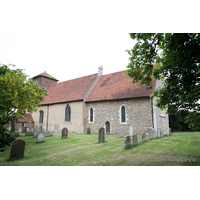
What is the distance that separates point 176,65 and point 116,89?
1167 centimetres

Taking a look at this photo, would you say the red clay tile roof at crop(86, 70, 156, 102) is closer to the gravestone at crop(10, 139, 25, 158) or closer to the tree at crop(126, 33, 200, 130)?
the tree at crop(126, 33, 200, 130)

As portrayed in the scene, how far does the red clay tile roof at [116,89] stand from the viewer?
1558cm

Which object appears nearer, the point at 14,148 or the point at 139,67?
the point at 14,148

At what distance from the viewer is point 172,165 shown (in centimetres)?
508

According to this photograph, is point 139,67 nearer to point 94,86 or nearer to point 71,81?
point 94,86

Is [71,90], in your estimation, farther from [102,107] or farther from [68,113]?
[102,107]

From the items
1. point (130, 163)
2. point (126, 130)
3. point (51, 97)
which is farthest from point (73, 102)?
point (130, 163)

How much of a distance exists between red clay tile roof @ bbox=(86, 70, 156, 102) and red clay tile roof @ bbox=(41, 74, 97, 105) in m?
1.28

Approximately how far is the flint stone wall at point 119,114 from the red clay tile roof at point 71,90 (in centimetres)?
245

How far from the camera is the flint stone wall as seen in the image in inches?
577

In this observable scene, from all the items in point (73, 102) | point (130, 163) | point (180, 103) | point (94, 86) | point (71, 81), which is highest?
point (71, 81)

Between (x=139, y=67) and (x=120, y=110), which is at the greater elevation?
(x=139, y=67)

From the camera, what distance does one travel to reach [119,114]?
1623cm

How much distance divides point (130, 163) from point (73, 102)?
1536 cm
